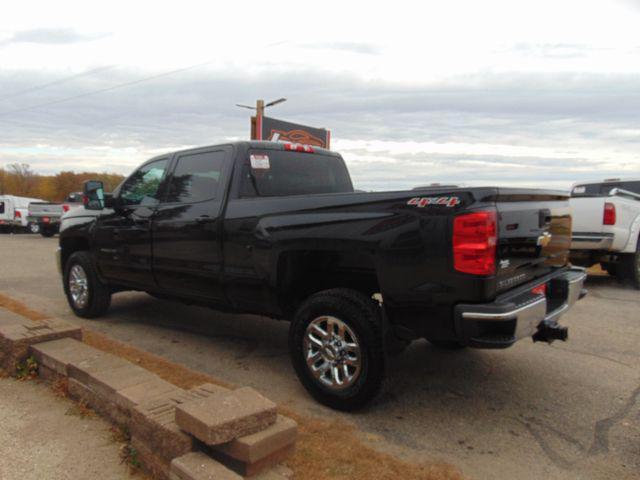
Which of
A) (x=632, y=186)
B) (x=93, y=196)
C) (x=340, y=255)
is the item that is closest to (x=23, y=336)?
(x=93, y=196)

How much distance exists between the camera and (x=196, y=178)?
503 cm

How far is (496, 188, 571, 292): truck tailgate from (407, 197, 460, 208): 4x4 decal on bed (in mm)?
294

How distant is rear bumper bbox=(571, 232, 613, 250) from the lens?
8.33 meters

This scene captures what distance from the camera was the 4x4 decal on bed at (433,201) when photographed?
3.16 m

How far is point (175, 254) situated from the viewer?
5.01m

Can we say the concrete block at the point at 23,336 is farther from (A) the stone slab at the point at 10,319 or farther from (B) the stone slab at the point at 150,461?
(B) the stone slab at the point at 150,461

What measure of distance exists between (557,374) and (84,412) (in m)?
3.68

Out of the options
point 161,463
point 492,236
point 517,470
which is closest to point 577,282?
point 492,236

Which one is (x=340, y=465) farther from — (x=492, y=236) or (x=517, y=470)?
(x=492, y=236)

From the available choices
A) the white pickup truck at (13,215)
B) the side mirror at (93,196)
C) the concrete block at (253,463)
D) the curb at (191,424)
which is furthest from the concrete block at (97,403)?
the white pickup truck at (13,215)

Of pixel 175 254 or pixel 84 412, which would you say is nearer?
pixel 84 412

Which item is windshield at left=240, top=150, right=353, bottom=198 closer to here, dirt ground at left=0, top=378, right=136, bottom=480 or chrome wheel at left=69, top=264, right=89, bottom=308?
dirt ground at left=0, top=378, right=136, bottom=480

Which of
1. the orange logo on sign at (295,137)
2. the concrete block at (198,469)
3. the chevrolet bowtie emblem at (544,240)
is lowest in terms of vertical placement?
the concrete block at (198,469)

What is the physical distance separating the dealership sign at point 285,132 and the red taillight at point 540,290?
13417mm
